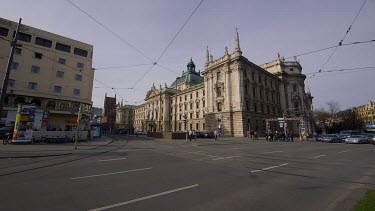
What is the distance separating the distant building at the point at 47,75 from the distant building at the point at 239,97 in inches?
842

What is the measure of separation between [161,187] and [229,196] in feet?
6.43

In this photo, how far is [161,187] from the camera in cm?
544

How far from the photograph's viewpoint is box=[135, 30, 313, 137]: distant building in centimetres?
4538

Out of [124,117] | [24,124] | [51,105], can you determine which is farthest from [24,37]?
[124,117]

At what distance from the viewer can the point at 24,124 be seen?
18344 millimetres

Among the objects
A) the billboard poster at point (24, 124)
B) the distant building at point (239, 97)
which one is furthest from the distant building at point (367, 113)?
the billboard poster at point (24, 124)

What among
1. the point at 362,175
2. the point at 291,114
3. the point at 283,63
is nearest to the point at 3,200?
the point at 362,175

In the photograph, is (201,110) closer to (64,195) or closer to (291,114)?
(291,114)

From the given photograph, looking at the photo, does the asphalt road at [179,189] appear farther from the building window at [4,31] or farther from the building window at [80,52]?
the building window at [4,31]

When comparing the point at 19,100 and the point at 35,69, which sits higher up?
the point at 35,69

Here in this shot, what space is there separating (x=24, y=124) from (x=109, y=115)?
8687 centimetres

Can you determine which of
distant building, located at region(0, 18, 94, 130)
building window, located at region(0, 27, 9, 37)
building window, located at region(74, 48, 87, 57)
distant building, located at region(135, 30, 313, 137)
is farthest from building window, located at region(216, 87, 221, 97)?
building window, located at region(0, 27, 9, 37)

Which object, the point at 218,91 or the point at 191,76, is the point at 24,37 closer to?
the point at 218,91

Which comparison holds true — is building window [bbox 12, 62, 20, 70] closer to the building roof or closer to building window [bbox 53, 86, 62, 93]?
building window [bbox 53, 86, 62, 93]
